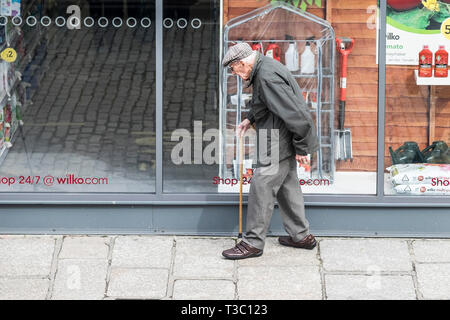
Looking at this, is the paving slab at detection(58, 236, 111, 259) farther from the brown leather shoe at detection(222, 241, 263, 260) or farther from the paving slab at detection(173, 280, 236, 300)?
the brown leather shoe at detection(222, 241, 263, 260)

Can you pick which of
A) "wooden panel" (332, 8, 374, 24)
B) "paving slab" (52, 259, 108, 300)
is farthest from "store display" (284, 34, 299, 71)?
"paving slab" (52, 259, 108, 300)

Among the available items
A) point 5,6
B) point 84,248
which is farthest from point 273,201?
point 5,6

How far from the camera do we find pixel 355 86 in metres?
8.04

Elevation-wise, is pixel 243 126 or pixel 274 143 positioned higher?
pixel 243 126

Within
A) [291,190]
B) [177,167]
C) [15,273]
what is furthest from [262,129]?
[15,273]

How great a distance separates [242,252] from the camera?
738cm

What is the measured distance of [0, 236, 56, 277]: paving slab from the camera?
7191 millimetres

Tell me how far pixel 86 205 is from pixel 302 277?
1.92 metres

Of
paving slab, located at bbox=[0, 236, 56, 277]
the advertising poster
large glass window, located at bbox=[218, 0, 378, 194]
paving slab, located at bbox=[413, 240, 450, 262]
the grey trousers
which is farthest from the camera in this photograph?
large glass window, located at bbox=[218, 0, 378, 194]

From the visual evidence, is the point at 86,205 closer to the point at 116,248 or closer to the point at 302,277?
the point at 116,248

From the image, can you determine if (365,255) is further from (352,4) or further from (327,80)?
(352,4)

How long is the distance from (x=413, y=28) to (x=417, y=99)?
1.98 ft

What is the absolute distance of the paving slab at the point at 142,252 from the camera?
24.1 ft

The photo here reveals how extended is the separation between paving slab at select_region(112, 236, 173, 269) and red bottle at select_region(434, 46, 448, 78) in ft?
8.50
